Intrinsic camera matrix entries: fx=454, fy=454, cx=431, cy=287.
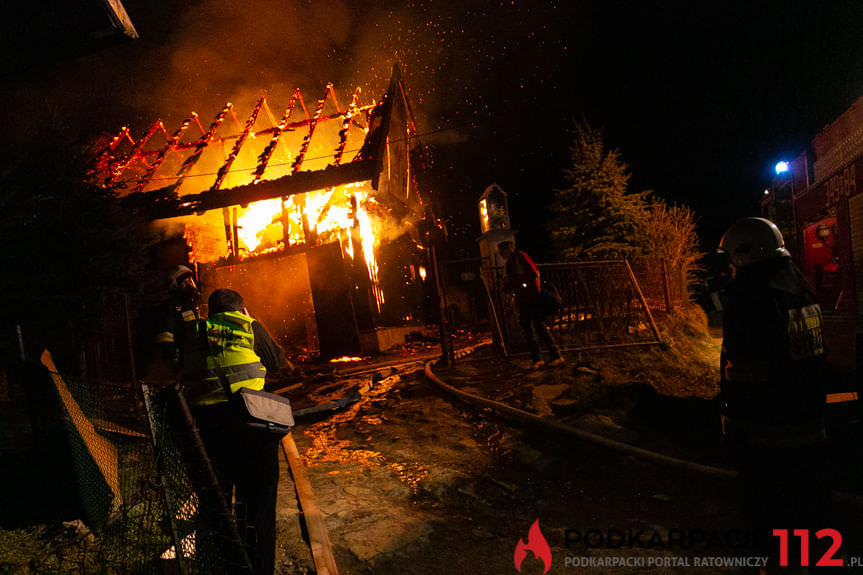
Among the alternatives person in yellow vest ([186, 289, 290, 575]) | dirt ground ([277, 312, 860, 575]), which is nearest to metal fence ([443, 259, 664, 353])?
dirt ground ([277, 312, 860, 575])

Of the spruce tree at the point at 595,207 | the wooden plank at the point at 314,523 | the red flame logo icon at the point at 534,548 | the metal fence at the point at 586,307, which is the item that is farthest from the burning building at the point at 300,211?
the red flame logo icon at the point at 534,548

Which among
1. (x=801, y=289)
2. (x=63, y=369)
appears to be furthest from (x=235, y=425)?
(x=63, y=369)

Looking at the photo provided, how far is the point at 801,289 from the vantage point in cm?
261

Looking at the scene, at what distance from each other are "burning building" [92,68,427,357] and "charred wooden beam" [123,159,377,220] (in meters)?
0.03

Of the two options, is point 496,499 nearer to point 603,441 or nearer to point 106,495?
point 603,441

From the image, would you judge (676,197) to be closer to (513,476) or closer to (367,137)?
(367,137)

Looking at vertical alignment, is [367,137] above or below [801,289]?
above

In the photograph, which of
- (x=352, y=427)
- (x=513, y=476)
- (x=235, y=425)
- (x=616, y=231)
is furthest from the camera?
(x=616, y=231)

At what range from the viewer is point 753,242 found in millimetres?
2764

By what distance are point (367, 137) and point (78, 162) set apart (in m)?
8.81

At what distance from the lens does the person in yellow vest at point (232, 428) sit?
288cm

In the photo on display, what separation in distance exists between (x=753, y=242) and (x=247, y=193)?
14194mm

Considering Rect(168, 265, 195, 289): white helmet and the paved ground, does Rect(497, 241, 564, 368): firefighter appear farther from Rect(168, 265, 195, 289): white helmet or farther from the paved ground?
→ Rect(168, 265, 195, 289): white helmet

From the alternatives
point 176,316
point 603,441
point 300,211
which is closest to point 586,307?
point 603,441
